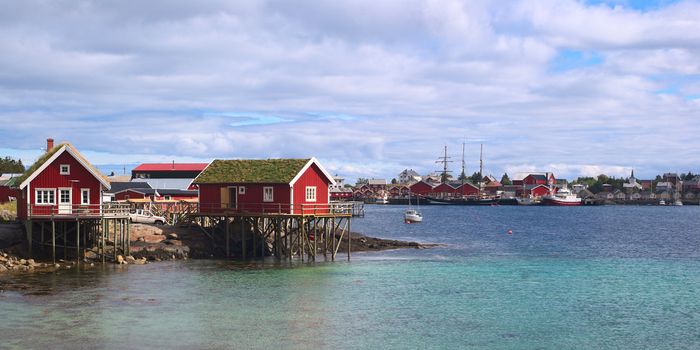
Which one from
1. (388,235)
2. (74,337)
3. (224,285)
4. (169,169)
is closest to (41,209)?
(224,285)

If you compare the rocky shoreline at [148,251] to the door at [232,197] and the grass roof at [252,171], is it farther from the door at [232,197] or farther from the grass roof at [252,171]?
the grass roof at [252,171]

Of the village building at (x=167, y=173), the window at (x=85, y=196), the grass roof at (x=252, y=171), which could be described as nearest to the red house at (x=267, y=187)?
the grass roof at (x=252, y=171)

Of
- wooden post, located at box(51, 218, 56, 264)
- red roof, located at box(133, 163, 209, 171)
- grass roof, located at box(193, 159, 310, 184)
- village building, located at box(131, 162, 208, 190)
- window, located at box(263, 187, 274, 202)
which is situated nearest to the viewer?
wooden post, located at box(51, 218, 56, 264)

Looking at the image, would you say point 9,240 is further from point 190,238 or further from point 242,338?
point 242,338

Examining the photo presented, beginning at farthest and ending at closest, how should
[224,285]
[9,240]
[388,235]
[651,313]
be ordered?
[388,235] < [9,240] < [224,285] < [651,313]

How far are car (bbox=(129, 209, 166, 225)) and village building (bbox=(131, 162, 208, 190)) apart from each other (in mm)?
47792

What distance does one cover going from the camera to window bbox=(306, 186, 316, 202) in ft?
183

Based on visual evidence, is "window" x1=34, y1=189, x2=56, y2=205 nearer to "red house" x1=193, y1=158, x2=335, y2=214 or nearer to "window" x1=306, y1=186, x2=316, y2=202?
"red house" x1=193, y1=158, x2=335, y2=214

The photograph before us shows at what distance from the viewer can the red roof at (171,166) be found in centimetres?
11894

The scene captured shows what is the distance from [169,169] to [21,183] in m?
71.1

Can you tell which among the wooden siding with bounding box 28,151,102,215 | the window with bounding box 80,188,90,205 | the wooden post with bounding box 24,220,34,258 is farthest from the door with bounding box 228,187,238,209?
the wooden post with bounding box 24,220,34,258

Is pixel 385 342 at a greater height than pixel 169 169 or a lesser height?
lesser

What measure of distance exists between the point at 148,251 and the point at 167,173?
6955cm

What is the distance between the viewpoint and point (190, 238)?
183ft
